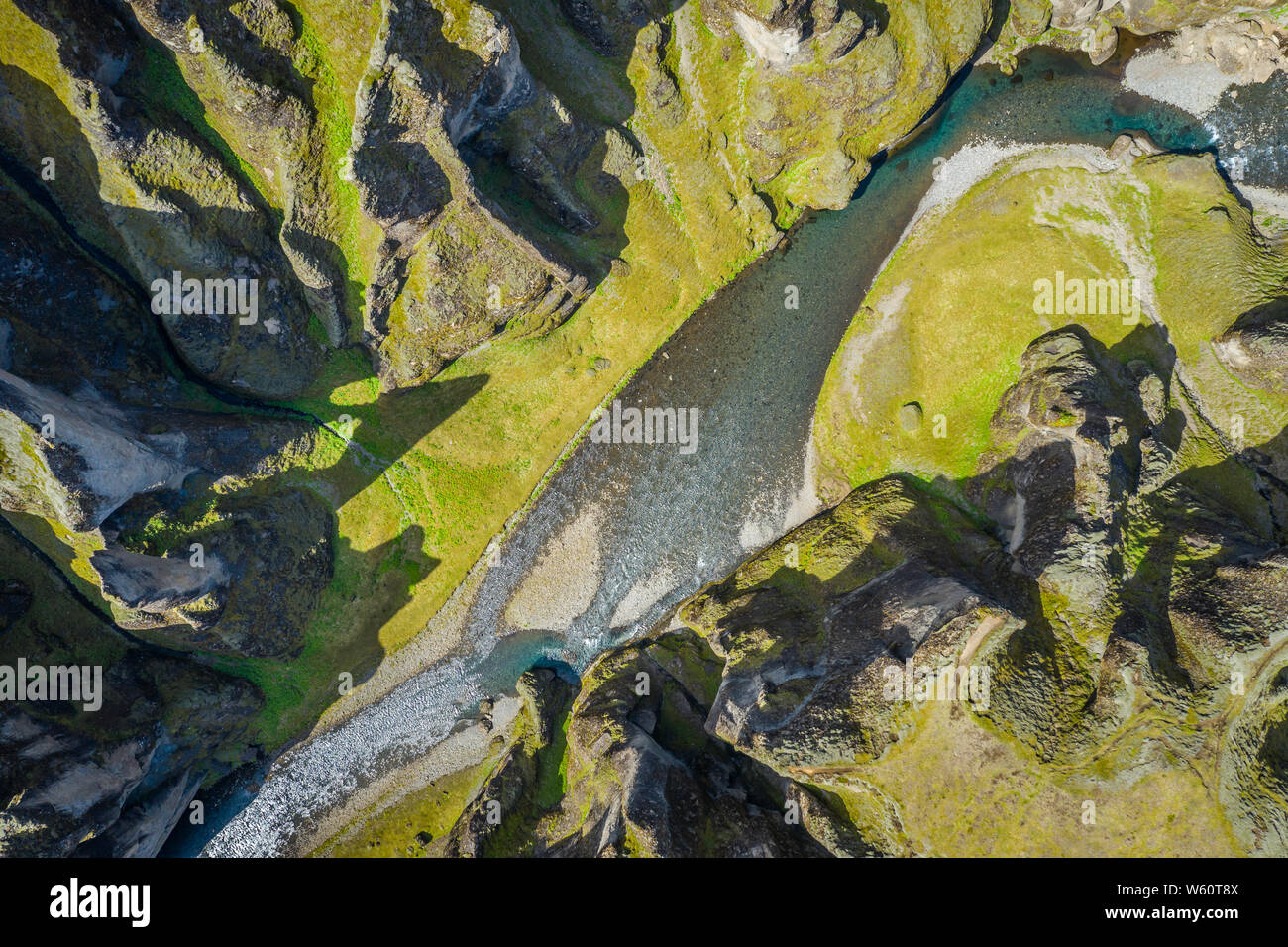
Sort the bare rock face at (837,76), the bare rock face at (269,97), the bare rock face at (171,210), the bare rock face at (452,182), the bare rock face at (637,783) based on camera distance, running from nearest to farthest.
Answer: the bare rock face at (269,97), the bare rock face at (171,210), the bare rock face at (452,182), the bare rock face at (637,783), the bare rock face at (837,76)

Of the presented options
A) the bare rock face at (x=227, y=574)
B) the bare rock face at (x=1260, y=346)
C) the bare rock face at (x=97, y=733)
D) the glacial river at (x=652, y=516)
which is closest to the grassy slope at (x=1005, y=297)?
the bare rock face at (x=1260, y=346)

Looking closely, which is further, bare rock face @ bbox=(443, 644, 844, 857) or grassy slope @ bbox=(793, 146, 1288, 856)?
bare rock face @ bbox=(443, 644, 844, 857)

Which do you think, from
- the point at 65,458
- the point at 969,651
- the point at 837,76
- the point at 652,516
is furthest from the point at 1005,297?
the point at 65,458

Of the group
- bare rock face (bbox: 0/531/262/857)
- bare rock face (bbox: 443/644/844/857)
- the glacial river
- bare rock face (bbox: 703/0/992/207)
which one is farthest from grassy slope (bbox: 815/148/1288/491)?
bare rock face (bbox: 0/531/262/857)

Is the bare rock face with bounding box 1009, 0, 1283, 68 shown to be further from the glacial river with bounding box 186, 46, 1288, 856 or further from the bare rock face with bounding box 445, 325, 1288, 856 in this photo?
the bare rock face with bounding box 445, 325, 1288, 856

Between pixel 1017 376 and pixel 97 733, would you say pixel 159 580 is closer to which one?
pixel 97 733

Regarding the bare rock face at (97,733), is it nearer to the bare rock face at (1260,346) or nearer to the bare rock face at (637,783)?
the bare rock face at (637,783)
